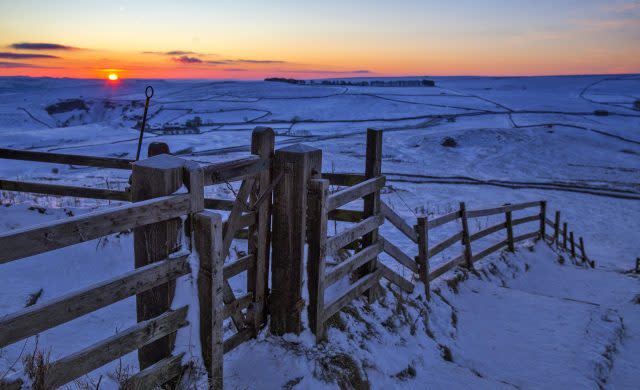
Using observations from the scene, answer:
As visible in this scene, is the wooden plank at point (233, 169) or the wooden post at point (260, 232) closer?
the wooden plank at point (233, 169)

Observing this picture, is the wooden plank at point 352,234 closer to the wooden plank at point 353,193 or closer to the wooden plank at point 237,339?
the wooden plank at point 353,193

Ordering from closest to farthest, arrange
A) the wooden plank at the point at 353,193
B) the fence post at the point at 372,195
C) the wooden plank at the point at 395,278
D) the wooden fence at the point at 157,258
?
the wooden fence at the point at 157,258, the wooden plank at the point at 353,193, the fence post at the point at 372,195, the wooden plank at the point at 395,278

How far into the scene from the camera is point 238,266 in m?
3.89

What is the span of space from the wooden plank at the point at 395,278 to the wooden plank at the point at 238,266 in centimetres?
214

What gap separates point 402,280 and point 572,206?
54.5 ft

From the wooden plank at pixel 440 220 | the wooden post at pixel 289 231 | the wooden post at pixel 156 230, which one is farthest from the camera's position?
the wooden plank at pixel 440 220

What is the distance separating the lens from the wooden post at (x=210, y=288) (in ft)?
9.91

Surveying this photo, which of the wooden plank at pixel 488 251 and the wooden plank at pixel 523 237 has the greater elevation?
the wooden plank at pixel 488 251

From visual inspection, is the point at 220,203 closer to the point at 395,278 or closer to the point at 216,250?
the point at 216,250

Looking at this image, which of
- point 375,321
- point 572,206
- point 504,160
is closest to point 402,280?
point 375,321

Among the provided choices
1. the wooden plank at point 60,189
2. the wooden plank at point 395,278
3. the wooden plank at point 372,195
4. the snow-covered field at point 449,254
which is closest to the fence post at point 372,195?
the wooden plank at point 372,195

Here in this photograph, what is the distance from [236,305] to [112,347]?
1313 mm

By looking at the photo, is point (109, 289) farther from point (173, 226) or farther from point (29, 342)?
point (29, 342)

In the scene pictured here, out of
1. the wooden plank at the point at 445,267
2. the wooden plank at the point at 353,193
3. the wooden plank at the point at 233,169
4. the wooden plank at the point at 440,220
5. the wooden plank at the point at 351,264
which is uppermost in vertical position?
the wooden plank at the point at 233,169
